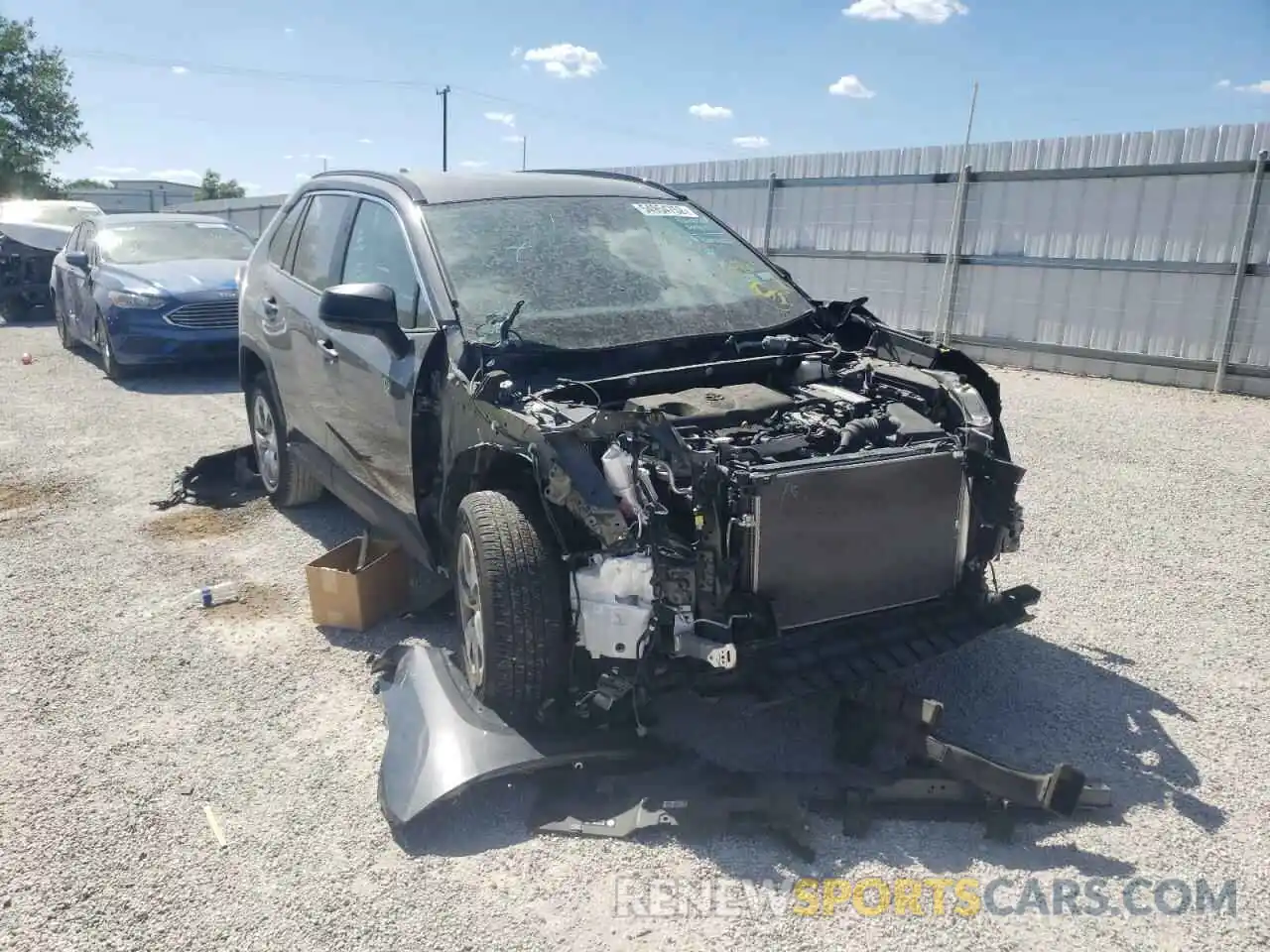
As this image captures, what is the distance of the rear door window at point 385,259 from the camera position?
3.88 m

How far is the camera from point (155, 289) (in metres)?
10.0

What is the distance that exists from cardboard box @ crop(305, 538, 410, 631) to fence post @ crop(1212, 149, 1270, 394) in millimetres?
9013

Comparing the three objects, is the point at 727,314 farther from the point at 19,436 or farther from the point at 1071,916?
the point at 19,436

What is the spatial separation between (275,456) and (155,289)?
5421mm

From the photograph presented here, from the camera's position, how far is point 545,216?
4.27 metres

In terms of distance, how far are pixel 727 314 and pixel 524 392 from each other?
3.93 ft

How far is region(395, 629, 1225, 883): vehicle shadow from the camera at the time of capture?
8.97 feet

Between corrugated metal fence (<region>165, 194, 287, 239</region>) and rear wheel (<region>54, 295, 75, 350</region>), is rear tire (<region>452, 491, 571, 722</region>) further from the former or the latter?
corrugated metal fence (<region>165, 194, 287, 239</region>)

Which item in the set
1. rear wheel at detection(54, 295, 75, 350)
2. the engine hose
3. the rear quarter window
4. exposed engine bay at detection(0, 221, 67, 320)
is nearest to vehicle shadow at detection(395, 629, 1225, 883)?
the engine hose

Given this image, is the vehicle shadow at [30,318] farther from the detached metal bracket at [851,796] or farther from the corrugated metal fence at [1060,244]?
the detached metal bracket at [851,796]

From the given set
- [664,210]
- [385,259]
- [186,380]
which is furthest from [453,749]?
[186,380]

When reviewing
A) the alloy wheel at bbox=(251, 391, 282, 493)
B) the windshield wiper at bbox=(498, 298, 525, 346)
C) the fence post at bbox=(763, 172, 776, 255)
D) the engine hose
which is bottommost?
the alloy wheel at bbox=(251, 391, 282, 493)

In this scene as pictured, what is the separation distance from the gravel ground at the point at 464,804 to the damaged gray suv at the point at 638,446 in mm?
511

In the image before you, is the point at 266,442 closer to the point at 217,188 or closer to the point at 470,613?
the point at 470,613
